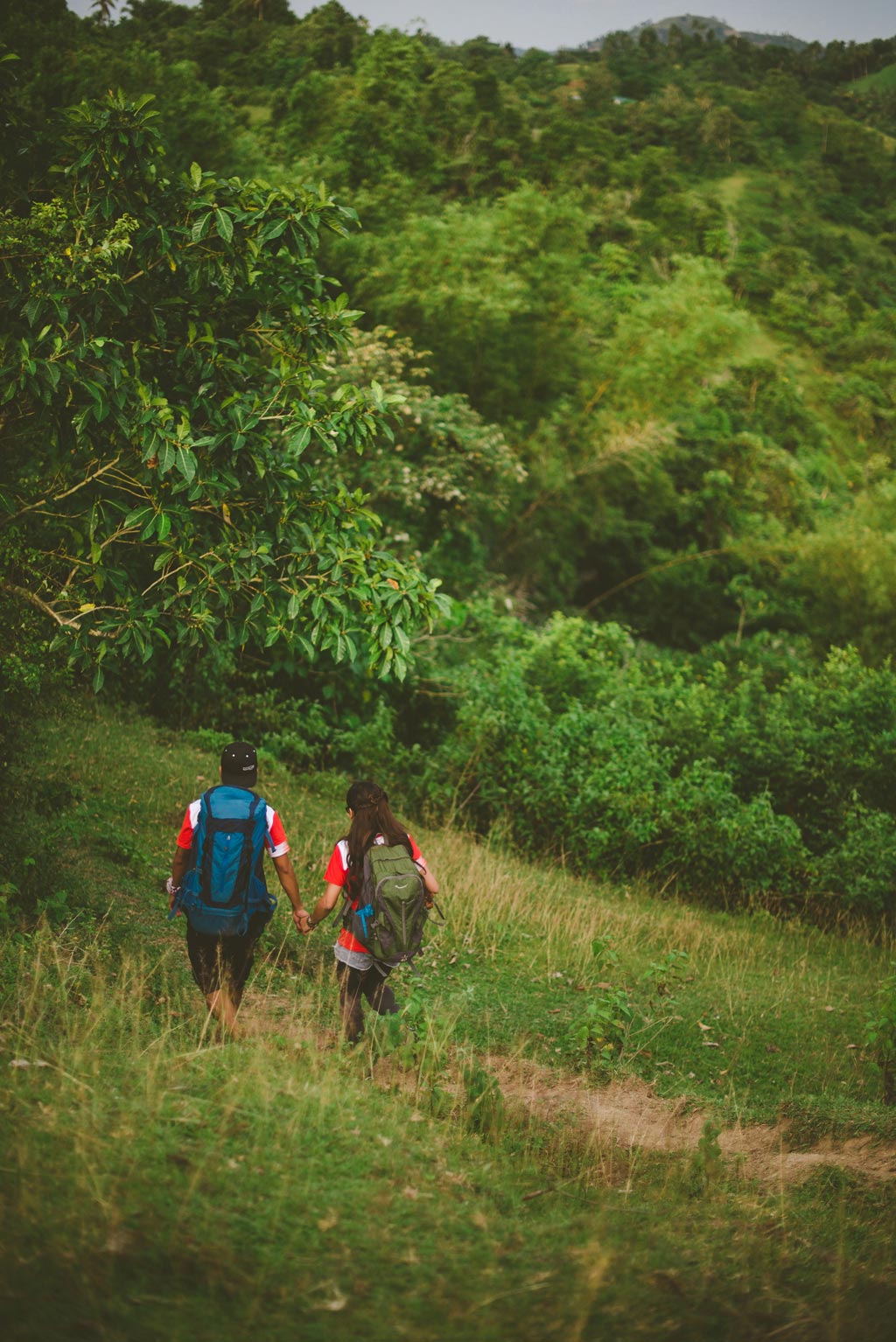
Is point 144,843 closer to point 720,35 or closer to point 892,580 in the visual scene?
point 892,580

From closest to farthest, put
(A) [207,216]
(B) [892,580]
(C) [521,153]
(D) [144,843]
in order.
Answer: (A) [207,216] < (D) [144,843] < (B) [892,580] < (C) [521,153]

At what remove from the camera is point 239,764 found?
16.9 ft

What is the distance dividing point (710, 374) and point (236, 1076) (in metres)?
27.5

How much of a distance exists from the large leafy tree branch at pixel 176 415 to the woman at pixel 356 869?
3.50ft

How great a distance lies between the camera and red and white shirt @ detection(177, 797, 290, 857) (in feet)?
16.9

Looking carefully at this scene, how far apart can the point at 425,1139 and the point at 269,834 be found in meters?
1.63

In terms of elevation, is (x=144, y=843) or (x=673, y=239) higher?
(x=673, y=239)

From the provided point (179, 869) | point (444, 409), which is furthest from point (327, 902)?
point (444, 409)

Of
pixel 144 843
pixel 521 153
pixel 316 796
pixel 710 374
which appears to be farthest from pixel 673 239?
pixel 144 843

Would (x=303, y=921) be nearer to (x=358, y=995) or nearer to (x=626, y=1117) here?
(x=358, y=995)

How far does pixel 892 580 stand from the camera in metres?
23.4

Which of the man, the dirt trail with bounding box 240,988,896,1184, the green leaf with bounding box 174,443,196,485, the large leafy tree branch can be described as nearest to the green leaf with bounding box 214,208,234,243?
the large leafy tree branch

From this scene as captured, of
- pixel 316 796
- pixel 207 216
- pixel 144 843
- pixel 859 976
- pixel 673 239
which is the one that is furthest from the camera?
pixel 673 239

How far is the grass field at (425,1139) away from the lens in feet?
10.8
